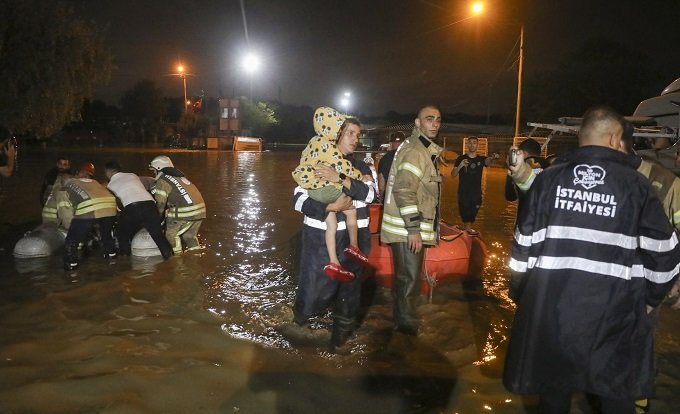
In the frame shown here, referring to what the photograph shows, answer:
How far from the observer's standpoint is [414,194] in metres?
4.57

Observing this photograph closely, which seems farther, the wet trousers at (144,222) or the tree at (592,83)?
the tree at (592,83)

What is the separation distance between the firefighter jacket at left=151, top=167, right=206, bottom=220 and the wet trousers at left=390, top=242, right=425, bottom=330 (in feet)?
13.8

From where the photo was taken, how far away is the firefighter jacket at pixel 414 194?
454cm

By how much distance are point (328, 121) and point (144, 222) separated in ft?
14.1

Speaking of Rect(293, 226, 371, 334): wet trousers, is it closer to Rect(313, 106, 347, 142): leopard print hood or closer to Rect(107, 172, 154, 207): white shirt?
Rect(313, 106, 347, 142): leopard print hood

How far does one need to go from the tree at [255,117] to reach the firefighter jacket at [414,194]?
6244cm

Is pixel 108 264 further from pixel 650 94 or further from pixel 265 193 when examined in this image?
pixel 650 94

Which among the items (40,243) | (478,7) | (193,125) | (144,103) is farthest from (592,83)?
(144,103)

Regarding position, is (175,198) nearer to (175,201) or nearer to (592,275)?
(175,201)

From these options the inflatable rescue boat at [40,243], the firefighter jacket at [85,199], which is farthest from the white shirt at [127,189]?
the inflatable rescue boat at [40,243]

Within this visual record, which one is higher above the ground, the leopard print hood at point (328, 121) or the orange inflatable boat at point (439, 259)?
the leopard print hood at point (328, 121)

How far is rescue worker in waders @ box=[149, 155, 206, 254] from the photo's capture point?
788cm

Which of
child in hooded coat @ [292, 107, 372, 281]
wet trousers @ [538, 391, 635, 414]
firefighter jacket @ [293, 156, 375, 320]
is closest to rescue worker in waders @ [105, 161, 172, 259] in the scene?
firefighter jacket @ [293, 156, 375, 320]

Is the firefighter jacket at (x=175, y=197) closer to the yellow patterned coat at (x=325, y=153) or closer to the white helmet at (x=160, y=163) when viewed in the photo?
the white helmet at (x=160, y=163)
